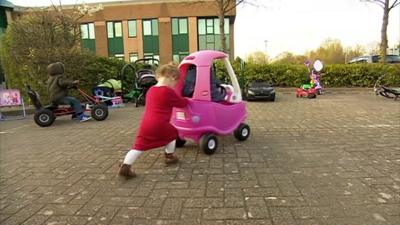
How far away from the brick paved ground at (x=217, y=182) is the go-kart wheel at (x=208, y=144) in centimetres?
16

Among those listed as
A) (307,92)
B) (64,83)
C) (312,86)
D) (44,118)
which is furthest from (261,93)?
(44,118)

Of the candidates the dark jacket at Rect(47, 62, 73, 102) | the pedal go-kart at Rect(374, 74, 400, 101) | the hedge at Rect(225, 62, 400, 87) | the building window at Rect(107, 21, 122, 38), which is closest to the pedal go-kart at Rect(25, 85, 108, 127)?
the dark jacket at Rect(47, 62, 73, 102)

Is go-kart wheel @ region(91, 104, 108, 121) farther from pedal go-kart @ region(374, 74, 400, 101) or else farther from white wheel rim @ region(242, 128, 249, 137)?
pedal go-kart @ region(374, 74, 400, 101)

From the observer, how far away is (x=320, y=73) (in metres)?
19.5

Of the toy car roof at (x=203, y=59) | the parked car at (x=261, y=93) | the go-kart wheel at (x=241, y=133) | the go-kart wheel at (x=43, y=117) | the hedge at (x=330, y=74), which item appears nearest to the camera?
the toy car roof at (x=203, y=59)

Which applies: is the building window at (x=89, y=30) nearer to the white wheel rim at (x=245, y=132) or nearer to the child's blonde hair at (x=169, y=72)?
the white wheel rim at (x=245, y=132)

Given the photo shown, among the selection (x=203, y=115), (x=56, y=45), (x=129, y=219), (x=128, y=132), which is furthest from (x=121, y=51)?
(x=129, y=219)

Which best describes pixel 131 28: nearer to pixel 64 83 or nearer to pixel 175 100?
pixel 64 83

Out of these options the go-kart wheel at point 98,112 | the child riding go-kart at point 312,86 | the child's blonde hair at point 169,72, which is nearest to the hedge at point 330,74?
the child riding go-kart at point 312,86

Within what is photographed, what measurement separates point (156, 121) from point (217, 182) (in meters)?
1.16

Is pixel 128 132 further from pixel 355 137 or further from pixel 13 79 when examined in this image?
pixel 13 79

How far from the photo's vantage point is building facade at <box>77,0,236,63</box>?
3412 cm

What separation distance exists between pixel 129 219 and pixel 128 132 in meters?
4.70

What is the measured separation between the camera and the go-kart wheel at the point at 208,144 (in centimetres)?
548
